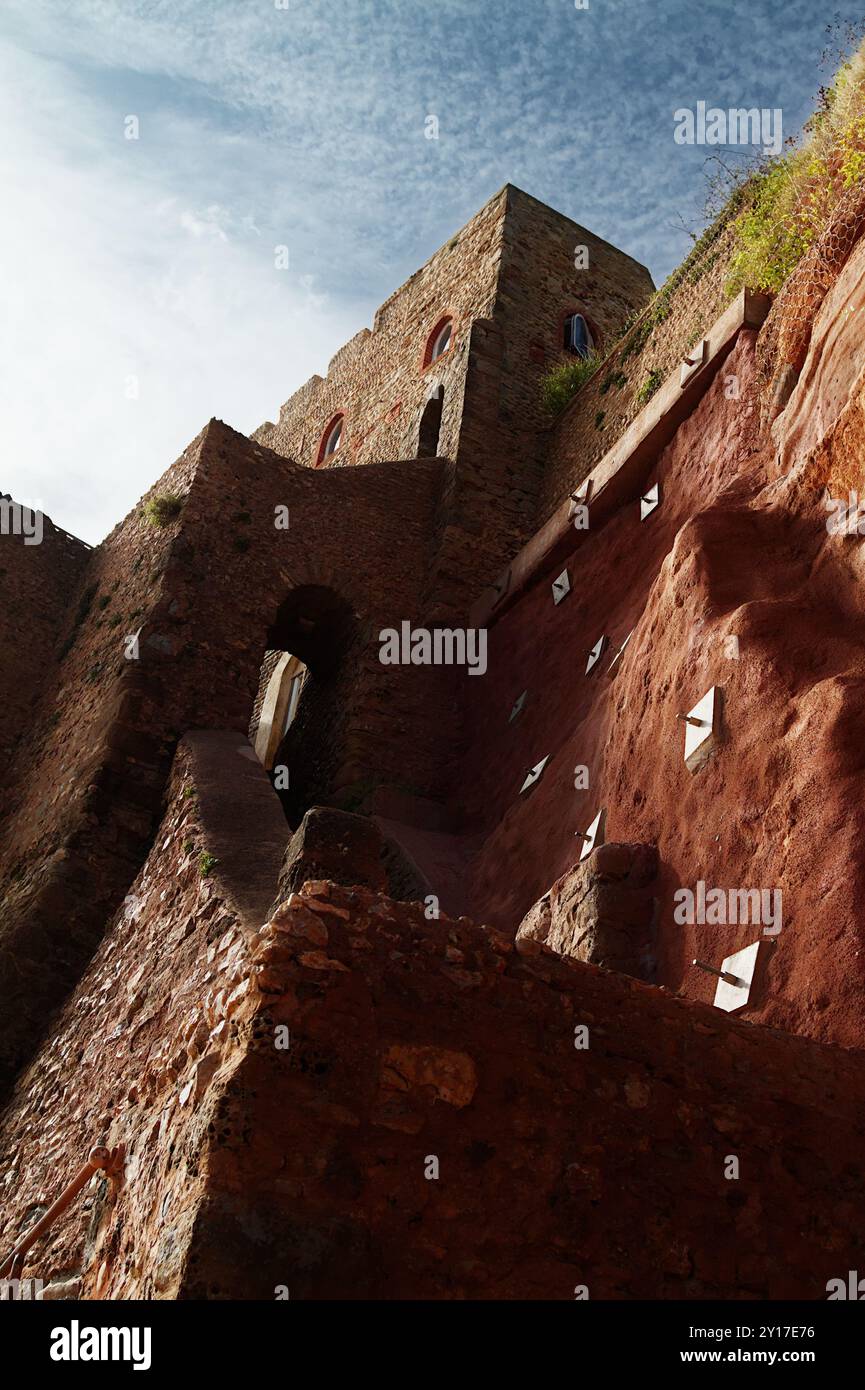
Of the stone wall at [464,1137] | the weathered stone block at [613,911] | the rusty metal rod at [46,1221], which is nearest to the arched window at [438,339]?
the weathered stone block at [613,911]

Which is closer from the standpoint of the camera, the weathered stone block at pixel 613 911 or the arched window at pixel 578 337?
the weathered stone block at pixel 613 911

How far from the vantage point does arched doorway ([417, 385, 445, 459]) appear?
616 inches

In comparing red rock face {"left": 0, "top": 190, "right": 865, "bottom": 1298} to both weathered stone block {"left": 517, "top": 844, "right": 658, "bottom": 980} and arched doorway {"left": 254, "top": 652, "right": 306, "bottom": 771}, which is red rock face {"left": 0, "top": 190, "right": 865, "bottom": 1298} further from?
arched doorway {"left": 254, "top": 652, "right": 306, "bottom": 771}

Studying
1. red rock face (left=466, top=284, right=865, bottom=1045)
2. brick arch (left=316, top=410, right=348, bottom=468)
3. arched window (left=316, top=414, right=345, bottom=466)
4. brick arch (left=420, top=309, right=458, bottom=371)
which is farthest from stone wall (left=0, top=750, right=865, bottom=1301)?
brick arch (left=316, top=410, right=348, bottom=468)

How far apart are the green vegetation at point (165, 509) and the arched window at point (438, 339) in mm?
5864

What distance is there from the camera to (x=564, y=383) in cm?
1534

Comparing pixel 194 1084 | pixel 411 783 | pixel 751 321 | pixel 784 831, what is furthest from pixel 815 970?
pixel 411 783

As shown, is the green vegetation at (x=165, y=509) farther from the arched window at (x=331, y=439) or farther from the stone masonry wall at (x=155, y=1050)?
the arched window at (x=331, y=439)

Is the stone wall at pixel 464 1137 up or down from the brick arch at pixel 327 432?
down

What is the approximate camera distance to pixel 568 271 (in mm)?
17109

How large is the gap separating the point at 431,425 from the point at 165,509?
4582 millimetres

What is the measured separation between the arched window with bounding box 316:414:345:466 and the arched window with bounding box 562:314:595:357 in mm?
4857

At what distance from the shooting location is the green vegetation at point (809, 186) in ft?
26.5
